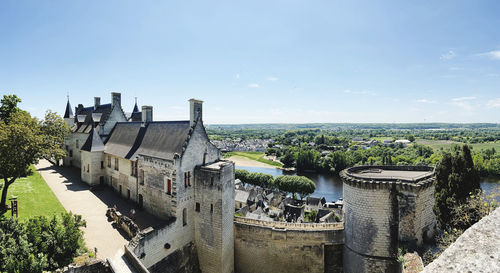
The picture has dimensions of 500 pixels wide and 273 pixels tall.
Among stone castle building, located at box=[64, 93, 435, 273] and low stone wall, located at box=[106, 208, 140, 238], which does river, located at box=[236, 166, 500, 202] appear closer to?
stone castle building, located at box=[64, 93, 435, 273]

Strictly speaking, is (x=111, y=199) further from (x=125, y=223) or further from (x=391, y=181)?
(x=391, y=181)

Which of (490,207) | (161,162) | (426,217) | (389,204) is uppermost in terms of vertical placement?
(161,162)

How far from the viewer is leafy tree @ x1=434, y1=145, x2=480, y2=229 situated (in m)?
17.9

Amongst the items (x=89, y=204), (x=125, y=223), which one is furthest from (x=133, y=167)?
(x=125, y=223)

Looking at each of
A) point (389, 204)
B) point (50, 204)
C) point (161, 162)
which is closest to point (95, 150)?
point (50, 204)

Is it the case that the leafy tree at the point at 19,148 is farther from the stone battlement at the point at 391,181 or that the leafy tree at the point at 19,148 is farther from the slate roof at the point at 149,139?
the stone battlement at the point at 391,181

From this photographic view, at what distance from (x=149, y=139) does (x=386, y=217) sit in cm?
2003

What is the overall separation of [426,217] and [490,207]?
591 cm

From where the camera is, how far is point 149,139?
2222 cm

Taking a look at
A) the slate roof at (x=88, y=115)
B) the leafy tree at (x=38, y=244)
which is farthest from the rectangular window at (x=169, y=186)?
the slate roof at (x=88, y=115)

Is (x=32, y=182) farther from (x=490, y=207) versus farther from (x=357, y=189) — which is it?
(x=490, y=207)

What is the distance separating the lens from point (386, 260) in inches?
659

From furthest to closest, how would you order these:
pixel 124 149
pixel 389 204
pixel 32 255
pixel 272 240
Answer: pixel 124 149 < pixel 272 240 < pixel 389 204 < pixel 32 255

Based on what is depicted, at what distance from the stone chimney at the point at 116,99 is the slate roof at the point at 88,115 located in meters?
0.78
